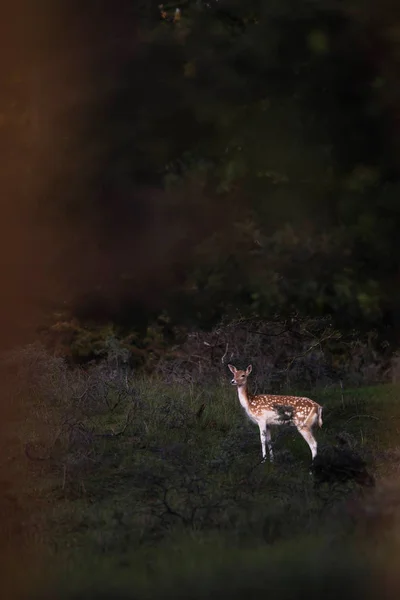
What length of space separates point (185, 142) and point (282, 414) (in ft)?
22.5

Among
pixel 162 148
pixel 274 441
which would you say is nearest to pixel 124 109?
pixel 162 148

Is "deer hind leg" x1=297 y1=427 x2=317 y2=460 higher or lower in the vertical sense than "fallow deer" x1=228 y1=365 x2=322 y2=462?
lower

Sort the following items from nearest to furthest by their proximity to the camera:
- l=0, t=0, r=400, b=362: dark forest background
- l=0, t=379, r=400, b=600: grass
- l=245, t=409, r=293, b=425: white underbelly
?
l=0, t=0, r=400, b=362: dark forest background → l=0, t=379, r=400, b=600: grass → l=245, t=409, r=293, b=425: white underbelly

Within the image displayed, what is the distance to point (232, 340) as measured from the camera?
13.5m

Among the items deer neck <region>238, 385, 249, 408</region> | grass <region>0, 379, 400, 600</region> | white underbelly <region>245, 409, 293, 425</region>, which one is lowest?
grass <region>0, 379, 400, 600</region>

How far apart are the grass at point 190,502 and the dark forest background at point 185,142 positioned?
104cm

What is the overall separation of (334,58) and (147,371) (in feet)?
29.5

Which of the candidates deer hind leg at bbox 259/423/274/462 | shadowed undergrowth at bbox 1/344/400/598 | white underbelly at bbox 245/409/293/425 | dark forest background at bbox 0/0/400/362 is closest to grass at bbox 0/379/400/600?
shadowed undergrowth at bbox 1/344/400/598

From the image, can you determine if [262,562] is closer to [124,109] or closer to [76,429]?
[124,109]

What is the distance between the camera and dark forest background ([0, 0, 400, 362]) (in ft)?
15.2

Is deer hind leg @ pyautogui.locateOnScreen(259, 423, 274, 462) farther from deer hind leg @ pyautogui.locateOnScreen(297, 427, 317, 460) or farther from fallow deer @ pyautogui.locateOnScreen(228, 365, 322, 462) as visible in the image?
deer hind leg @ pyautogui.locateOnScreen(297, 427, 317, 460)

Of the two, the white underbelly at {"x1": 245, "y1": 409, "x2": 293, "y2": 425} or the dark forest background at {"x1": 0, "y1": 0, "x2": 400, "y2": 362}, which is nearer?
the dark forest background at {"x1": 0, "y1": 0, "x2": 400, "y2": 362}

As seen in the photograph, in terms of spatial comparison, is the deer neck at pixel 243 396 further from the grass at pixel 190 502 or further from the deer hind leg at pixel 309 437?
the deer hind leg at pixel 309 437

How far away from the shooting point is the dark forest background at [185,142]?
4645 mm
